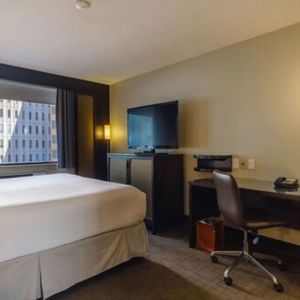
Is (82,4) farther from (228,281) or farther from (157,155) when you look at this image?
(228,281)

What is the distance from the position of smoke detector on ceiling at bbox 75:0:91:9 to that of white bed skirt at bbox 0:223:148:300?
6.38 ft

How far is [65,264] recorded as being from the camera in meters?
1.90

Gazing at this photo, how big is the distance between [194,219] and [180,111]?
156 cm

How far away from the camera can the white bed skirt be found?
168 cm

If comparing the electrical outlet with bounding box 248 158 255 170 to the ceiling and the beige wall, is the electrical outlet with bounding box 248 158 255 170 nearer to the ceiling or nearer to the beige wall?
the beige wall

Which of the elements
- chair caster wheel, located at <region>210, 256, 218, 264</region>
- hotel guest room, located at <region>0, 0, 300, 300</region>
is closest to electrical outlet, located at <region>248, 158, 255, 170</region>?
hotel guest room, located at <region>0, 0, 300, 300</region>

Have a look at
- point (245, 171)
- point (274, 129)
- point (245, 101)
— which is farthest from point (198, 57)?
point (245, 171)

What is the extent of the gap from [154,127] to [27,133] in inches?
87.0

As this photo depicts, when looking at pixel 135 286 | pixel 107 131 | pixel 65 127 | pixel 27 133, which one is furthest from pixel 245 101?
pixel 27 133

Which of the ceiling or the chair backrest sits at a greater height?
the ceiling

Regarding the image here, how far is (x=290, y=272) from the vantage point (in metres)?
2.24

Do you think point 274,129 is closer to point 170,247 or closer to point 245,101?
point 245,101

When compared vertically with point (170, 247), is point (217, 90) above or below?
above

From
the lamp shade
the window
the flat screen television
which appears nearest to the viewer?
the flat screen television
